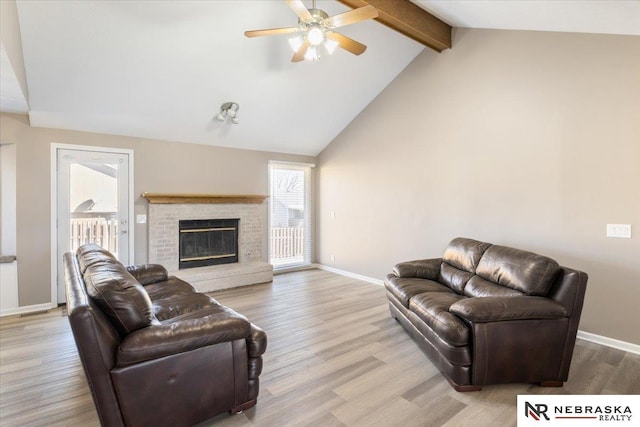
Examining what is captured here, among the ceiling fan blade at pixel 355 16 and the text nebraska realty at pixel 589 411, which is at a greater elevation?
the ceiling fan blade at pixel 355 16

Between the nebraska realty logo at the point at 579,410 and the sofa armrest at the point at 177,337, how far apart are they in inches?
74.1

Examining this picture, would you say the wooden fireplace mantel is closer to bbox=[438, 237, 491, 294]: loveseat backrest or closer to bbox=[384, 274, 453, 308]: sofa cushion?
bbox=[384, 274, 453, 308]: sofa cushion

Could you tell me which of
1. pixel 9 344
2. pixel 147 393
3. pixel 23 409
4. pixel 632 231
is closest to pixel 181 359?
pixel 147 393

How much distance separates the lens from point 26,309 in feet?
13.4

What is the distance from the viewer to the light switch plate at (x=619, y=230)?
3.01m

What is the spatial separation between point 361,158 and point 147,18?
3.65 meters

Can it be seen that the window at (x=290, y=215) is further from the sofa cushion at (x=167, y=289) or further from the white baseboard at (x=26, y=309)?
the white baseboard at (x=26, y=309)

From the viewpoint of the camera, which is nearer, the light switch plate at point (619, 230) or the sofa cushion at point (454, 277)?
the light switch plate at point (619, 230)

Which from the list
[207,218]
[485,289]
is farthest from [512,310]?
[207,218]

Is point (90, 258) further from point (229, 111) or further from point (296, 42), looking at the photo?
point (229, 111)

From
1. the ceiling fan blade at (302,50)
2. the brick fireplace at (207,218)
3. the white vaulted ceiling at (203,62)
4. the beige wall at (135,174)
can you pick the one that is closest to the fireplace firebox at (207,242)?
the brick fireplace at (207,218)

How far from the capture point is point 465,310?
243cm

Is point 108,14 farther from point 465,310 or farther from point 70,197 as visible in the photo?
point 465,310

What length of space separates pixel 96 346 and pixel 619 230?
421cm
